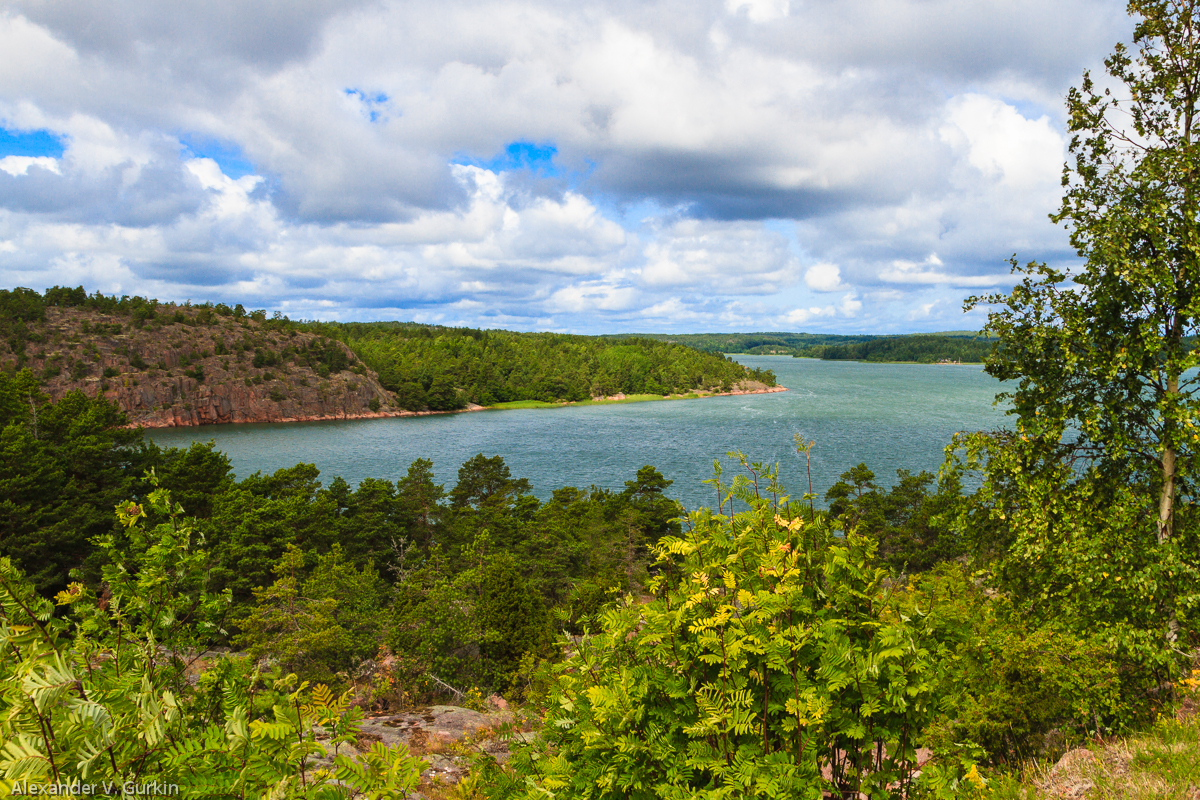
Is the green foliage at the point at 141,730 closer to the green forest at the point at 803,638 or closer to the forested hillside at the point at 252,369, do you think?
the green forest at the point at 803,638

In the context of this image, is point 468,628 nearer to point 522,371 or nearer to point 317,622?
point 317,622

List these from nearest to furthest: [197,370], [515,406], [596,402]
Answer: [197,370]
[515,406]
[596,402]

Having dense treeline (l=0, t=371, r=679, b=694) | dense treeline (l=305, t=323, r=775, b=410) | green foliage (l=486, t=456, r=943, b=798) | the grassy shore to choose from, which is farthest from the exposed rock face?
green foliage (l=486, t=456, r=943, b=798)

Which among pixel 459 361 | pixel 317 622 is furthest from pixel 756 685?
pixel 459 361

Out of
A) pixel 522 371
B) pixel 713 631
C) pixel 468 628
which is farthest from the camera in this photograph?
pixel 522 371

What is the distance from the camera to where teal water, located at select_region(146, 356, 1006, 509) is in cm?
5731

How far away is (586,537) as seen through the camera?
32.9 m

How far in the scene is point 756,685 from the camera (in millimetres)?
2770

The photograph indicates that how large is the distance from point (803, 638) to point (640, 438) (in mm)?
77539

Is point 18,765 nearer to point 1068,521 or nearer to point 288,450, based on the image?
point 1068,521

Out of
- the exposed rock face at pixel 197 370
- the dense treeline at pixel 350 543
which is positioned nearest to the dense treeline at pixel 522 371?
the exposed rock face at pixel 197 370

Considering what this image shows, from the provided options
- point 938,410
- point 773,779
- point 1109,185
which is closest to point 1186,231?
point 1109,185

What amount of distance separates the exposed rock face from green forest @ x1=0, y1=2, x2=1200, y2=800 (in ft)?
307

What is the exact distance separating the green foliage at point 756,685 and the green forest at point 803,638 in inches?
0.7
